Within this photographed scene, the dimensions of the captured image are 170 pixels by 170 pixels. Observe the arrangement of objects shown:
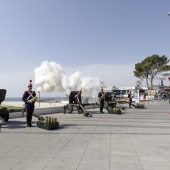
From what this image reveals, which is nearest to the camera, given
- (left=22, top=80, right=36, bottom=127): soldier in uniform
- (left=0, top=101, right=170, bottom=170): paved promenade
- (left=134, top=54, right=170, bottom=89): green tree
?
(left=0, top=101, right=170, bottom=170): paved promenade

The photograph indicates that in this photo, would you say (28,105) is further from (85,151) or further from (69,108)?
(69,108)

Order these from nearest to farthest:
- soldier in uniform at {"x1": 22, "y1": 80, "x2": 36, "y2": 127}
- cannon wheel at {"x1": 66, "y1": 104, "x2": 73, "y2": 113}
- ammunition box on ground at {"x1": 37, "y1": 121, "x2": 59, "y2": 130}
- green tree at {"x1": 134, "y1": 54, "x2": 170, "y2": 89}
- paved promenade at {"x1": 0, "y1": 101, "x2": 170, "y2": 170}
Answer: paved promenade at {"x1": 0, "y1": 101, "x2": 170, "y2": 170} < ammunition box on ground at {"x1": 37, "y1": 121, "x2": 59, "y2": 130} < soldier in uniform at {"x1": 22, "y1": 80, "x2": 36, "y2": 127} < cannon wheel at {"x1": 66, "y1": 104, "x2": 73, "y2": 113} < green tree at {"x1": 134, "y1": 54, "x2": 170, "y2": 89}

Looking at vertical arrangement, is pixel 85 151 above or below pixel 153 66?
below

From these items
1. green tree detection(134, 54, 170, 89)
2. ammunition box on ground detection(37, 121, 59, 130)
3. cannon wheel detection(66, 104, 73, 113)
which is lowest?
ammunition box on ground detection(37, 121, 59, 130)

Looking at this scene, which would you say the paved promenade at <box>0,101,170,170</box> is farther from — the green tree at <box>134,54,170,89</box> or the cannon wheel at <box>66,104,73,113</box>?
the green tree at <box>134,54,170,89</box>

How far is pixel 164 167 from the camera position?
488 cm

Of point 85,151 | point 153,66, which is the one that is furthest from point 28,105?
point 153,66

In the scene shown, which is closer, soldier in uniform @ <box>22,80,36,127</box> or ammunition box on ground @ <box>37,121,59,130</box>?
ammunition box on ground @ <box>37,121,59,130</box>

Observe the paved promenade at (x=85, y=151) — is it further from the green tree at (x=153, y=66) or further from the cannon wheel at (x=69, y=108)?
the green tree at (x=153, y=66)

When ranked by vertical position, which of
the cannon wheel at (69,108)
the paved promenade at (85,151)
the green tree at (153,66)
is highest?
the green tree at (153,66)

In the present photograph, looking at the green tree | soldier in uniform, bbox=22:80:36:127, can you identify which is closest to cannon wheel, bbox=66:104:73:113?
soldier in uniform, bbox=22:80:36:127

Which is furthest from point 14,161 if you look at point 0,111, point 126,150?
point 0,111

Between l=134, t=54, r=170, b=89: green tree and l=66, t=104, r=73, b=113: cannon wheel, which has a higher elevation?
l=134, t=54, r=170, b=89: green tree

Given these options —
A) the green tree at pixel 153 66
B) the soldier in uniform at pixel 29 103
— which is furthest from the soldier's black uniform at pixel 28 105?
the green tree at pixel 153 66
